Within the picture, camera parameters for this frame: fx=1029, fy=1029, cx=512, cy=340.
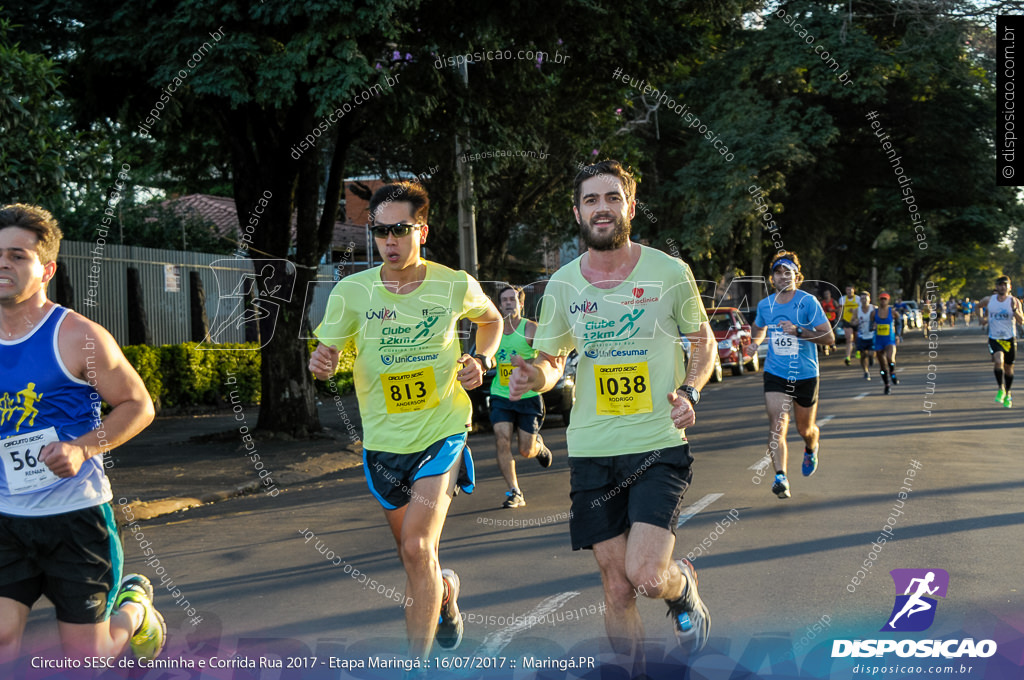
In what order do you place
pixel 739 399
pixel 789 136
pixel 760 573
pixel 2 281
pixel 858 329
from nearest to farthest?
pixel 2 281
pixel 760 573
pixel 739 399
pixel 858 329
pixel 789 136

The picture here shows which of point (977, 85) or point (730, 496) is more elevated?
point (977, 85)

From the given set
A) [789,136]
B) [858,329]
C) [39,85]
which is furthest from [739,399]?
[39,85]

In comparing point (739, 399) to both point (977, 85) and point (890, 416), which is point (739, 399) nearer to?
point (890, 416)

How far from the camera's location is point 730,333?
2552 centimetres

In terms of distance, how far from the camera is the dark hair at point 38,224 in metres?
3.72

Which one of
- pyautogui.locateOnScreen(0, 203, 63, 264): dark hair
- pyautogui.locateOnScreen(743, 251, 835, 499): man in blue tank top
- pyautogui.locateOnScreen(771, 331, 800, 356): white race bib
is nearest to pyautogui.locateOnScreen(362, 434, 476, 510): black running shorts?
pyautogui.locateOnScreen(0, 203, 63, 264): dark hair

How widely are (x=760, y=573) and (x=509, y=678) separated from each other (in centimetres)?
232

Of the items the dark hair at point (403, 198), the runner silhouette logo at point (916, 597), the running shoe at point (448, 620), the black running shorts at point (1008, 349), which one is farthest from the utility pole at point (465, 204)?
the running shoe at point (448, 620)

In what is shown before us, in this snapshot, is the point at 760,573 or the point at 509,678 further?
the point at 760,573

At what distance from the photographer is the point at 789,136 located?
25734mm

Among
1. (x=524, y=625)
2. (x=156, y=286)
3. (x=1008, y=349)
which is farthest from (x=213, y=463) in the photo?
(x=1008, y=349)

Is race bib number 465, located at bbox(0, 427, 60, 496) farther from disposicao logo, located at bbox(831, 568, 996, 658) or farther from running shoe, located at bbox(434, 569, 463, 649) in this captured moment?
disposicao logo, located at bbox(831, 568, 996, 658)

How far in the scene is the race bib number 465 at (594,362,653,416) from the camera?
14.0 ft

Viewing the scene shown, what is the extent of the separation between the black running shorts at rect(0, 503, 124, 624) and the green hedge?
40.5 ft
